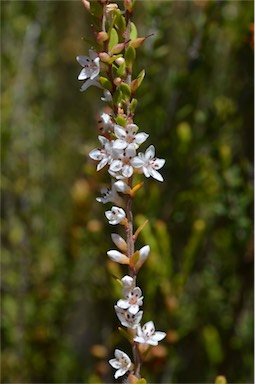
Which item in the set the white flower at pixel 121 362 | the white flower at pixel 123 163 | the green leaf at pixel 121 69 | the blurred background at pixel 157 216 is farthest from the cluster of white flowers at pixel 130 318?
the blurred background at pixel 157 216

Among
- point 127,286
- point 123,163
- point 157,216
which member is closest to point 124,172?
point 123,163

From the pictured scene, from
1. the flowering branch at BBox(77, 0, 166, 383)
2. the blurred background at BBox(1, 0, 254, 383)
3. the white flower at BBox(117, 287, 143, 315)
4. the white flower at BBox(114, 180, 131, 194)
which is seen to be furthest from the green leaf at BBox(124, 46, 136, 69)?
the blurred background at BBox(1, 0, 254, 383)

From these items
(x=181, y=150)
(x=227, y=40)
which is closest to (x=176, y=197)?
(x=181, y=150)

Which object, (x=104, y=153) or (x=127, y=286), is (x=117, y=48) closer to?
(x=104, y=153)

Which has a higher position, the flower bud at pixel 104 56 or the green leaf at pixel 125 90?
the flower bud at pixel 104 56

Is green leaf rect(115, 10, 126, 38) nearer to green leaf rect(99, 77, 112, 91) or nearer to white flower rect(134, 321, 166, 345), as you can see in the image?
green leaf rect(99, 77, 112, 91)

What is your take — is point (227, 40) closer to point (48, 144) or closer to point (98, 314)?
point (48, 144)

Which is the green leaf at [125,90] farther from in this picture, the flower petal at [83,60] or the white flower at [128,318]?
the white flower at [128,318]
